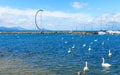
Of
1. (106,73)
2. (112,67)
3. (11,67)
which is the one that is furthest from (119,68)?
(11,67)

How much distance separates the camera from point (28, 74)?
134ft

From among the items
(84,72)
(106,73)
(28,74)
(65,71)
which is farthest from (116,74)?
(28,74)

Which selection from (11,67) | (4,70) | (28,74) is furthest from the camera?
(11,67)

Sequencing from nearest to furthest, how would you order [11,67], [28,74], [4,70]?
[28,74], [4,70], [11,67]

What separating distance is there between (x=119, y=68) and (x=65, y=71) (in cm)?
814

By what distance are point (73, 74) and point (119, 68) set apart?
833 cm

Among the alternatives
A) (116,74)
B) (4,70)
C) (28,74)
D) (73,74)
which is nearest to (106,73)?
(116,74)

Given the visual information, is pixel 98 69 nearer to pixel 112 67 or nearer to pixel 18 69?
pixel 112 67

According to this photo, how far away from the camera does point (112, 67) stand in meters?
47.4

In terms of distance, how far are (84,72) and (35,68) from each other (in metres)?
7.92

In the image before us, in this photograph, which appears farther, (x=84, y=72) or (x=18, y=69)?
(x=18, y=69)

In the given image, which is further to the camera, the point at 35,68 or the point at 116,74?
the point at 35,68

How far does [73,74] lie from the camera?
41156mm

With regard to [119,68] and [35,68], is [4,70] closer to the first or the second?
[35,68]
